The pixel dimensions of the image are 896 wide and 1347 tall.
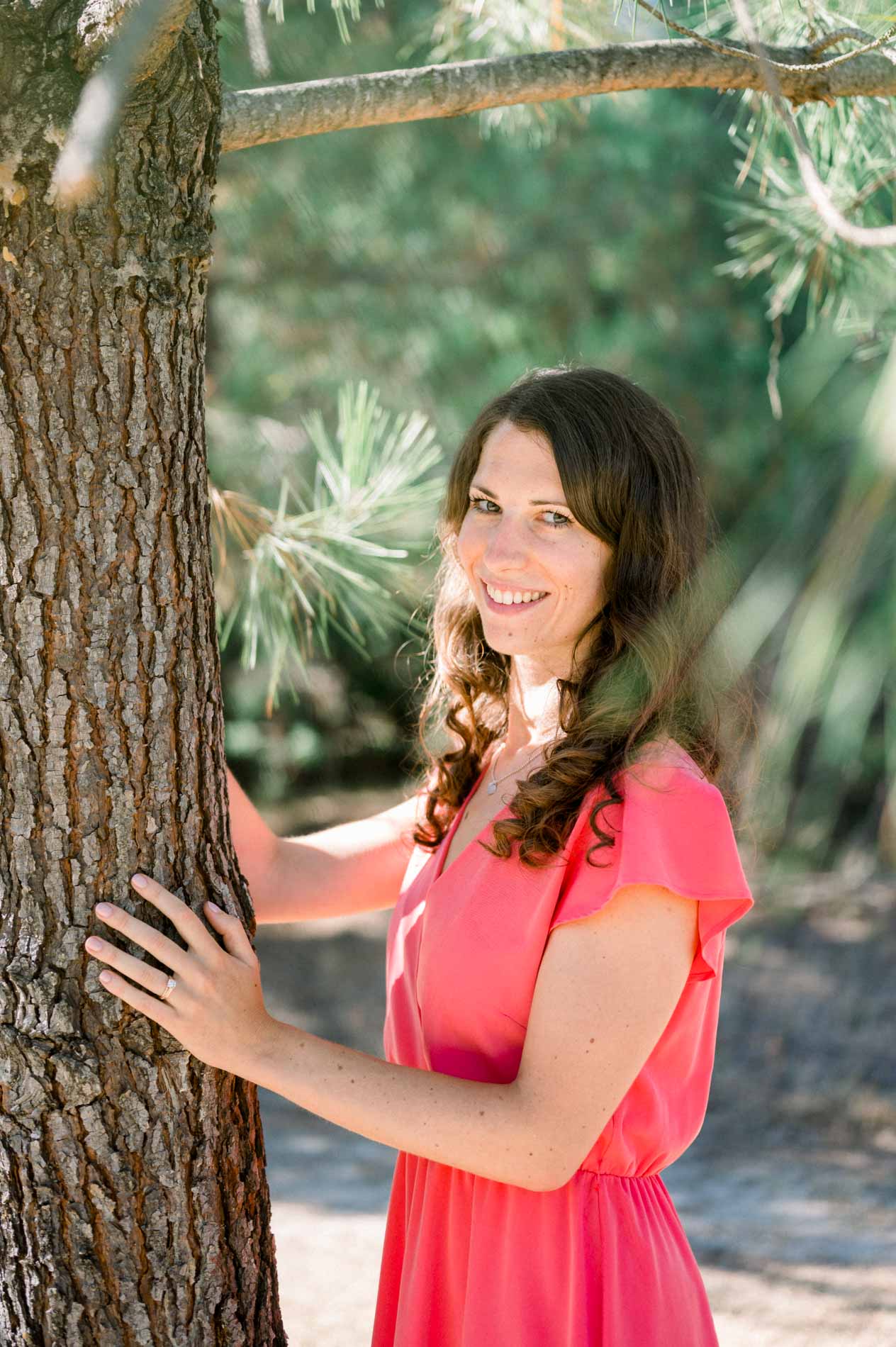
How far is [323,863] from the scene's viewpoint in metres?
1.58

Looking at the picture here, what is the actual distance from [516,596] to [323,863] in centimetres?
43

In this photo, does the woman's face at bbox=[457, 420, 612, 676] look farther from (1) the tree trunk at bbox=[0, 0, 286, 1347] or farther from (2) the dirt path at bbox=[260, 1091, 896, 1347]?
(2) the dirt path at bbox=[260, 1091, 896, 1347]

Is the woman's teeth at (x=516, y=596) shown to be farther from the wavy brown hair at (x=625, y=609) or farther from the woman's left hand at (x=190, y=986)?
the woman's left hand at (x=190, y=986)

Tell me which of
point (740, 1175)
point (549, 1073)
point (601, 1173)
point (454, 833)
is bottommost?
point (740, 1175)

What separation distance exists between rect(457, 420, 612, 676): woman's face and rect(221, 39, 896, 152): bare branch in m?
0.33

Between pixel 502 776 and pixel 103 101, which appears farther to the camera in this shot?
pixel 502 776

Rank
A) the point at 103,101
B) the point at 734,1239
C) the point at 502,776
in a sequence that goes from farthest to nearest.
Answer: the point at 734,1239 < the point at 502,776 < the point at 103,101

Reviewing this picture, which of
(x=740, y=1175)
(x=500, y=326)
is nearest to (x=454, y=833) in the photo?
(x=740, y=1175)

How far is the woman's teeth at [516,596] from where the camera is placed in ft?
4.42

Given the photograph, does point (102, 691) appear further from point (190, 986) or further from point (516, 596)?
point (516, 596)

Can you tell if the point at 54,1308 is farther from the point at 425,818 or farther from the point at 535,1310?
the point at 425,818

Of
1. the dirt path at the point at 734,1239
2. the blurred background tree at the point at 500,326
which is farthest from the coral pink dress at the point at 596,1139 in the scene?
the blurred background tree at the point at 500,326

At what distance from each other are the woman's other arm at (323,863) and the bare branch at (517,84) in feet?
2.29

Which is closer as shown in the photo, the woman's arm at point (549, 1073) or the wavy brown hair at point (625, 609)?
the woman's arm at point (549, 1073)
